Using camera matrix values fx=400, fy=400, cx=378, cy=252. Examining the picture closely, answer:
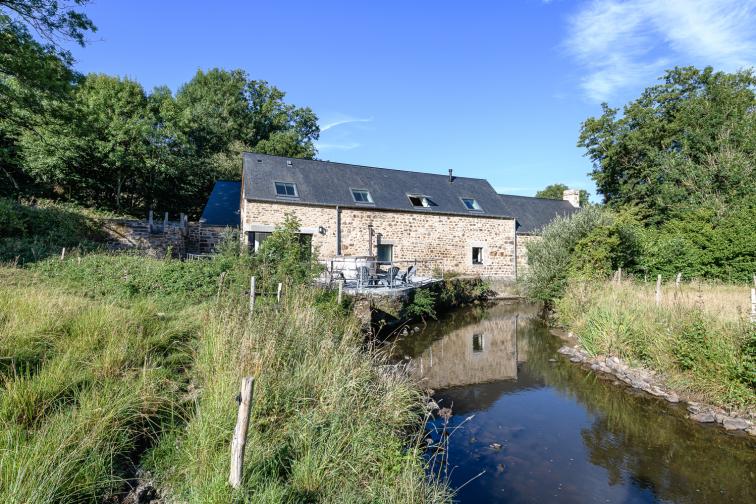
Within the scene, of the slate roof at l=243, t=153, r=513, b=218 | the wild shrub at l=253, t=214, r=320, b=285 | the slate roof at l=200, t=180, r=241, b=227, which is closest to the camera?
the wild shrub at l=253, t=214, r=320, b=285

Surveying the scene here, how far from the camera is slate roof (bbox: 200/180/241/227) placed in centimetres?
1909

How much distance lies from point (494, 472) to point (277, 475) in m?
2.69

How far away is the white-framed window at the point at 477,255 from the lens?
68.9ft

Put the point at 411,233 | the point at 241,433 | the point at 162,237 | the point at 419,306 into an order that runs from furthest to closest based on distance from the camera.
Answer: the point at 411,233, the point at 162,237, the point at 419,306, the point at 241,433

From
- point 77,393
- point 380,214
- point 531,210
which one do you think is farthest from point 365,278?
point 531,210

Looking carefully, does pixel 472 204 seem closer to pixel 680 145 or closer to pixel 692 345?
pixel 680 145

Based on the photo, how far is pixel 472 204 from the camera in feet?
69.9

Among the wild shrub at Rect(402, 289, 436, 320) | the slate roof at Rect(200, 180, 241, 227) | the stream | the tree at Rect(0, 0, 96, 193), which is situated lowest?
the stream

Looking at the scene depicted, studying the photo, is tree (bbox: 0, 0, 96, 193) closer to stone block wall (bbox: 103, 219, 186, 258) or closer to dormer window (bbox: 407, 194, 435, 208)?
stone block wall (bbox: 103, 219, 186, 258)

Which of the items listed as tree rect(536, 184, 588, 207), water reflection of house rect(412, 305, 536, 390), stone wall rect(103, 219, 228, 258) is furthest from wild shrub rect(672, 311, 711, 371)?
tree rect(536, 184, 588, 207)

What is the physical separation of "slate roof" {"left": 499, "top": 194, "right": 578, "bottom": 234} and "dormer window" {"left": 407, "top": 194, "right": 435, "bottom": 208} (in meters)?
5.12

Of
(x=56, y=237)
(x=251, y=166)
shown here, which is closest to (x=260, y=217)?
(x=251, y=166)

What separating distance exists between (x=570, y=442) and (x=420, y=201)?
15504 mm

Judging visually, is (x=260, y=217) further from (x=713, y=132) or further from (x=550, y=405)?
(x=713, y=132)
